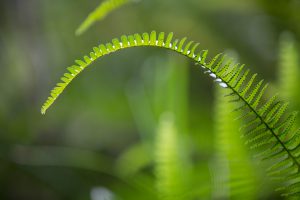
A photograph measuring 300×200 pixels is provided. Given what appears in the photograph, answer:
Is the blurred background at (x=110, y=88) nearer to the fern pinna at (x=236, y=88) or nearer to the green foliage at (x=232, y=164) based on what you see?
the green foliage at (x=232, y=164)

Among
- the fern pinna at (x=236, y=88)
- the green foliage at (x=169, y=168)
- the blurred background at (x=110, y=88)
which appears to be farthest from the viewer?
the blurred background at (x=110, y=88)

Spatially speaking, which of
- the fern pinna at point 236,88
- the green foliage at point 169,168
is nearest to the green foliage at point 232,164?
the green foliage at point 169,168

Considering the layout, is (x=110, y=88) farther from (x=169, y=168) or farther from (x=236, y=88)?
(x=236, y=88)

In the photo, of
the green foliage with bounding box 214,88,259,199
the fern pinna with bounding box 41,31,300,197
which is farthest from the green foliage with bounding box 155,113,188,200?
the fern pinna with bounding box 41,31,300,197

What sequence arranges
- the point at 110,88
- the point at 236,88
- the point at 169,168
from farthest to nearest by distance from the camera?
the point at 110,88 < the point at 169,168 < the point at 236,88

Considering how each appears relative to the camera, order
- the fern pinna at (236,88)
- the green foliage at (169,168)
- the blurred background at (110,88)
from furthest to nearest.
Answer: the blurred background at (110,88)
the green foliage at (169,168)
the fern pinna at (236,88)

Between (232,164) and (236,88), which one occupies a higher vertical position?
(236,88)

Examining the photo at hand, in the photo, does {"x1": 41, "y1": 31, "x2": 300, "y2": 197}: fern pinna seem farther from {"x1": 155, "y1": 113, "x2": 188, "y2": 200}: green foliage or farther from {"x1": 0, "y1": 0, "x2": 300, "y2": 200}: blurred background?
{"x1": 0, "y1": 0, "x2": 300, "y2": 200}: blurred background

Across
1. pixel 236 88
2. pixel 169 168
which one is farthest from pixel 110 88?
pixel 236 88

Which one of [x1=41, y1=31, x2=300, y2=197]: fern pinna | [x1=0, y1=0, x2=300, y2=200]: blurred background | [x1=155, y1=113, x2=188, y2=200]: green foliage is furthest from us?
[x1=0, y1=0, x2=300, y2=200]: blurred background
